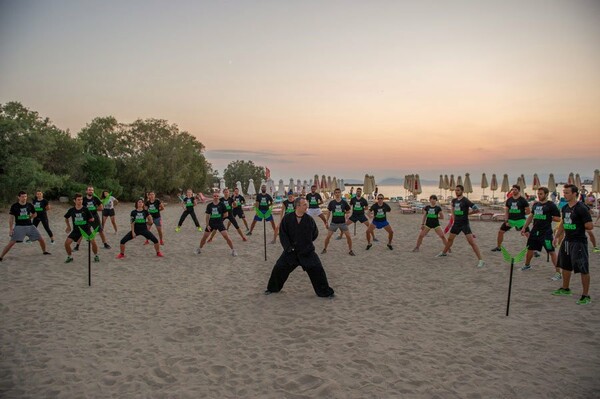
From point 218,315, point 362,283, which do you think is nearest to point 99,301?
point 218,315

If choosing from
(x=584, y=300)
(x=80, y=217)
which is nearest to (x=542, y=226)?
(x=584, y=300)

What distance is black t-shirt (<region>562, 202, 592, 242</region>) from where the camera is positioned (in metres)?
7.05

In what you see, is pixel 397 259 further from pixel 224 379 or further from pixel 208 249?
pixel 224 379

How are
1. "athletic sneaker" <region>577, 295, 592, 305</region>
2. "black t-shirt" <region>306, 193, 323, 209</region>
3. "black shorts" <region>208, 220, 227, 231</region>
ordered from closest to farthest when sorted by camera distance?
"athletic sneaker" <region>577, 295, 592, 305</region>, "black shorts" <region>208, 220, 227, 231</region>, "black t-shirt" <region>306, 193, 323, 209</region>

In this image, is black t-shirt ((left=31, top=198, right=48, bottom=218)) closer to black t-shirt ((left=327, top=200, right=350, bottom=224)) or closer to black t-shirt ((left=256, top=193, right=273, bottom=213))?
black t-shirt ((left=256, top=193, right=273, bottom=213))

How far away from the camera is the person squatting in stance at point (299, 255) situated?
7844mm

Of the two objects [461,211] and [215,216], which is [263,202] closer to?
[215,216]

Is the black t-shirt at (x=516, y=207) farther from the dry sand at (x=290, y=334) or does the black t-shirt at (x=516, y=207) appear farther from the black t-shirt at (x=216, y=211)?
the black t-shirt at (x=216, y=211)

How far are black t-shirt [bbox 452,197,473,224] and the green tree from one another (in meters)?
65.6

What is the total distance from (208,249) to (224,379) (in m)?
8.88

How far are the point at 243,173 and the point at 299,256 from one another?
69730 mm

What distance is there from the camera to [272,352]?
17.5 feet

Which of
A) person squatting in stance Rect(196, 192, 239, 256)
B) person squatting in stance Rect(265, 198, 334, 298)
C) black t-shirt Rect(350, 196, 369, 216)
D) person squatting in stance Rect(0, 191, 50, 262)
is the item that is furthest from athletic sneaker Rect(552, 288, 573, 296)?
person squatting in stance Rect(0, 191, 50, 262)

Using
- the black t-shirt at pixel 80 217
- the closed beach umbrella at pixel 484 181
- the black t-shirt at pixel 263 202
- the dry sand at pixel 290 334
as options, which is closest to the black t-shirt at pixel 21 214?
the dry sand at pixel 290 334
